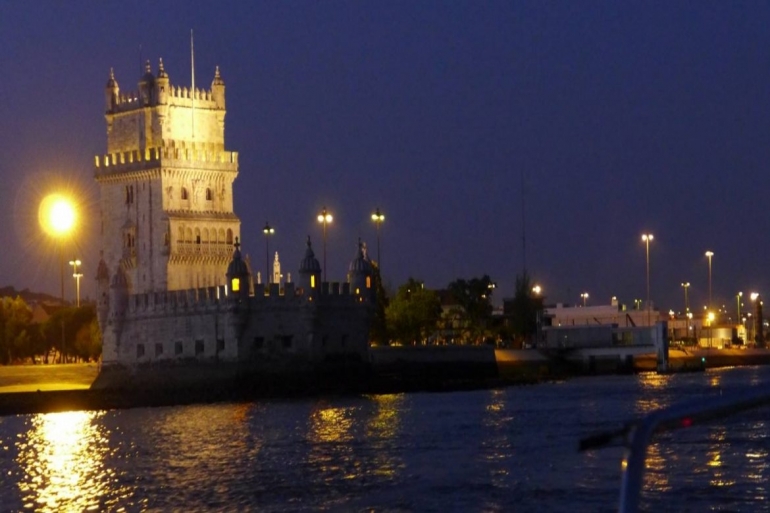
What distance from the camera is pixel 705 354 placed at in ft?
391

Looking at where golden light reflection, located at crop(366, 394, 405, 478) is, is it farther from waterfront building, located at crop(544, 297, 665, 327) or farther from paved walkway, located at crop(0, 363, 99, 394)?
waterfront building, located at crop(544, 297, 665, 327)

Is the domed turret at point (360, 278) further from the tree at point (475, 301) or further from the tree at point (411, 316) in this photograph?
the tree at point (475, 301)

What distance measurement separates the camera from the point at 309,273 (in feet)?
228

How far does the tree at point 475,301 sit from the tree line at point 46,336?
28.2 metres

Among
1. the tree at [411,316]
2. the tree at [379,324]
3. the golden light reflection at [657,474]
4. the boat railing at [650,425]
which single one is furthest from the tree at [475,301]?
the boat railing at [650,425]

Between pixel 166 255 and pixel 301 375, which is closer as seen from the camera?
pixel 301 375

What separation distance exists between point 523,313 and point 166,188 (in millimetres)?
41171

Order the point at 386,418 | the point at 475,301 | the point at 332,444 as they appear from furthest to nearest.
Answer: the point at 475,301
the point at 386,418
the point at 332,444

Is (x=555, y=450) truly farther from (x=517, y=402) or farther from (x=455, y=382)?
(x=455, y=382)

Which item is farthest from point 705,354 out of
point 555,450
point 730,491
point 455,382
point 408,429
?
point 730,491

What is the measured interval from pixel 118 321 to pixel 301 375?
1347cm

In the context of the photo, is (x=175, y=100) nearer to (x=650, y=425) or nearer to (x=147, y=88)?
(x=147, y=88)

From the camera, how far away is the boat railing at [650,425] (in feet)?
20.8

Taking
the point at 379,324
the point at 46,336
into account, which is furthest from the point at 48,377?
the point at 46,336
